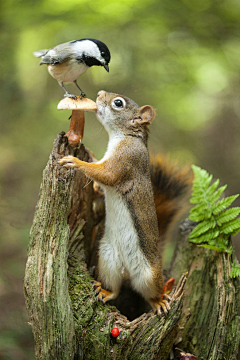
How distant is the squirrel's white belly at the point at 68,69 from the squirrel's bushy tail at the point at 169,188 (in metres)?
1.10

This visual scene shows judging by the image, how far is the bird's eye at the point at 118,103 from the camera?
6.35 feet

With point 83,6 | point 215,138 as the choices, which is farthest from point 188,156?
point 83,6

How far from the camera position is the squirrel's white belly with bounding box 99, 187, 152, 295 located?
1903 millimetres

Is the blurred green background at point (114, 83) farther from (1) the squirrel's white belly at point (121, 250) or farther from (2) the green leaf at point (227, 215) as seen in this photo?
(1) the squirrel's white belly at point (121, 250)

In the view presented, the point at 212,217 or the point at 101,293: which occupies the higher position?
the point at 212,217

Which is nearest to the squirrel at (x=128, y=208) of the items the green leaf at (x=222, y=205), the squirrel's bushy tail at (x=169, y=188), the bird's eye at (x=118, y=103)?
the bird's eye at (x=118, y=103)

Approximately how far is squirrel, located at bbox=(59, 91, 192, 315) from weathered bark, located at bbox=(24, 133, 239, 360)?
14 centimetres

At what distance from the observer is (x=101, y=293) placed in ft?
6.39

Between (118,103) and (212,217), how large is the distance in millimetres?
1161

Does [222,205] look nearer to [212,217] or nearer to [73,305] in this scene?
[212,217]

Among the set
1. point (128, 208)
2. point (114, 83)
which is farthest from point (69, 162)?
point (114, 83)

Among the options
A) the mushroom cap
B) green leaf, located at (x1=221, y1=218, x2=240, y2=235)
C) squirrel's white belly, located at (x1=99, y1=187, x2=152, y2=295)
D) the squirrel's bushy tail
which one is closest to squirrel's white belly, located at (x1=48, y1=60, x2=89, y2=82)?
the mushroom cap

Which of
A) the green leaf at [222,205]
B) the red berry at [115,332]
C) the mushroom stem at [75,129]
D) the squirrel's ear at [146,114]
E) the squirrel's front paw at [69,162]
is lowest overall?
the red berry at [115,332]

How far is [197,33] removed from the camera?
285 centimetres
